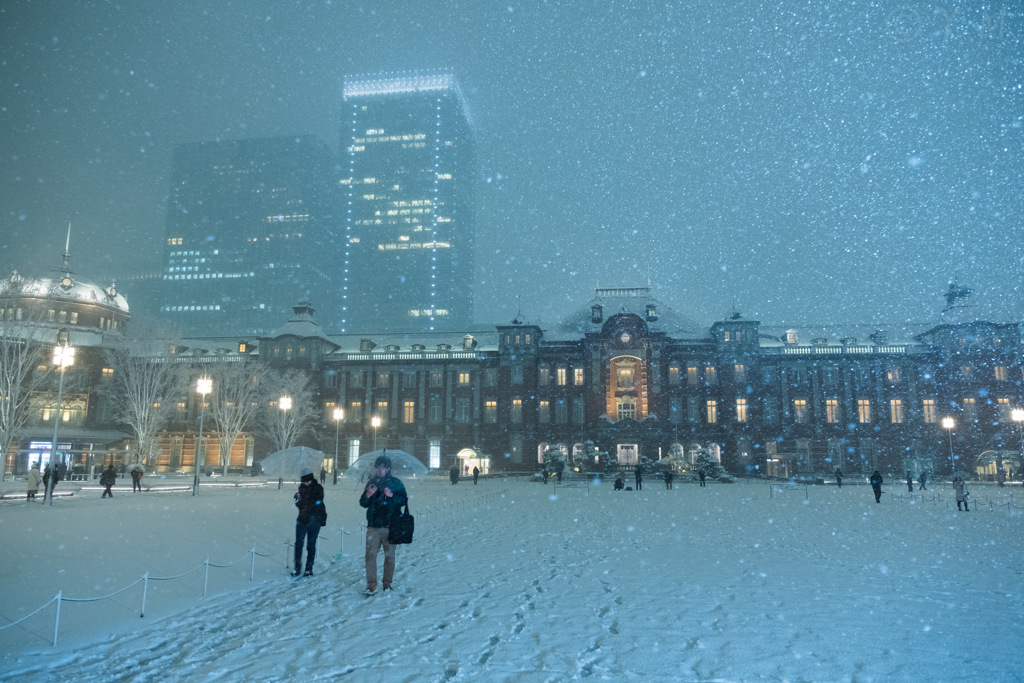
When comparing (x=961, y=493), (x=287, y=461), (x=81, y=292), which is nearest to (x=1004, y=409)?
(x=961, y=493)

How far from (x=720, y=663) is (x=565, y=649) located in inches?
61.2

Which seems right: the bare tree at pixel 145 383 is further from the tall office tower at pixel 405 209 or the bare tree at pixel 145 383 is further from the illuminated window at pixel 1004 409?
the tall office tower at pixel 405 209

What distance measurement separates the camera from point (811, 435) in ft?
163

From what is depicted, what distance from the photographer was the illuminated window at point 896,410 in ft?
161

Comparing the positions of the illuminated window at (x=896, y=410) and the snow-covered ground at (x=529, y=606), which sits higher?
the illuminated window at (x=896, y=410)

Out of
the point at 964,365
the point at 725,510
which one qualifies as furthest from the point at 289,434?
the point at 964,365

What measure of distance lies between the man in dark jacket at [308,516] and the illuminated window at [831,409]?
165ft

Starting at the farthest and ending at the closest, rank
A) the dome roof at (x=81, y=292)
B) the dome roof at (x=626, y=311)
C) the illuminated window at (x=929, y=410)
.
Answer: the dome roof at (x=81, y=292)
the dome roof at (x=626, y=311)
the illuminated window at (x=929, y=410)

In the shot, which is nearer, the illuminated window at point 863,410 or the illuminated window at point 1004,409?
the illuminated window at point 1004,409

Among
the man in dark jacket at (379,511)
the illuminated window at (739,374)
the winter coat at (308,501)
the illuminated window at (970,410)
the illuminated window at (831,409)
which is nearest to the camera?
the man in dark jacket at (379,511)

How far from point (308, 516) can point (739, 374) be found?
4745 cm

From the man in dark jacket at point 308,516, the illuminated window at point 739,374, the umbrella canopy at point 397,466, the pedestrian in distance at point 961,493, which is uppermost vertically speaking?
the illuminated window at point 739,374

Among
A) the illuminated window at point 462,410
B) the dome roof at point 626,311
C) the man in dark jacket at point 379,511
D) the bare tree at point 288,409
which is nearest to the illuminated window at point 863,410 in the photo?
the dome roof at point 626,311

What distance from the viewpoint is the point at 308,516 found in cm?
965
